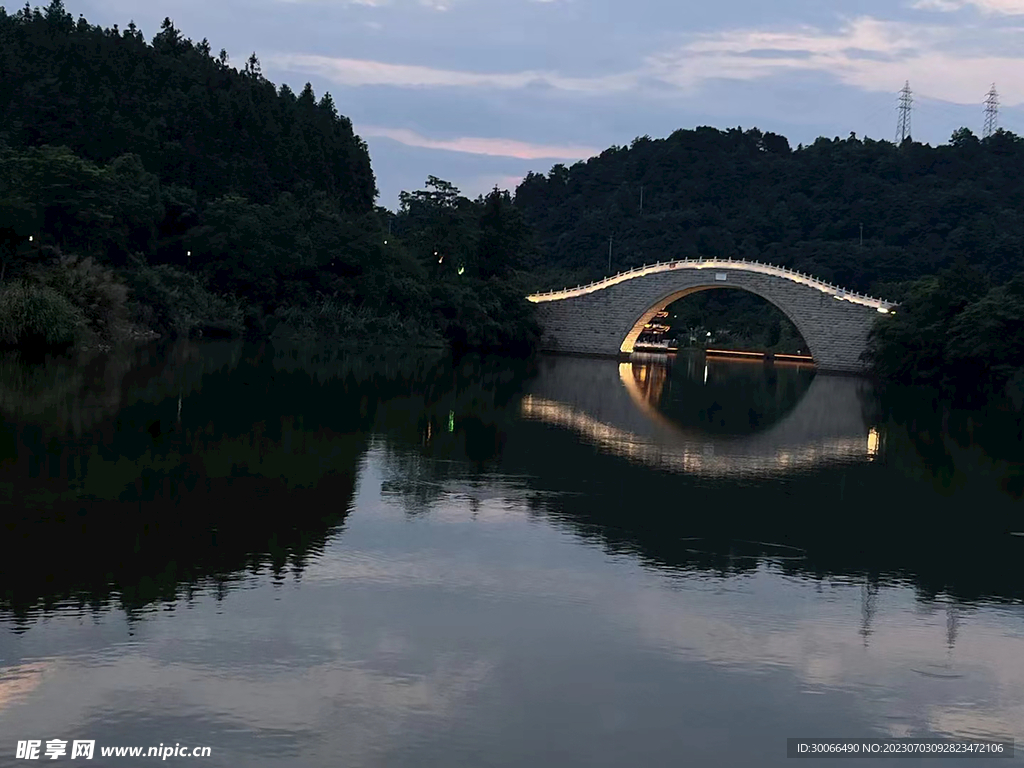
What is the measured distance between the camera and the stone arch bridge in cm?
5669

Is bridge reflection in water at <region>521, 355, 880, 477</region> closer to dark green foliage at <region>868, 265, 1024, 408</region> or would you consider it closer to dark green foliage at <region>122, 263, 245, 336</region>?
dark green foliage at <region>868, 265, 1024, 408</region>

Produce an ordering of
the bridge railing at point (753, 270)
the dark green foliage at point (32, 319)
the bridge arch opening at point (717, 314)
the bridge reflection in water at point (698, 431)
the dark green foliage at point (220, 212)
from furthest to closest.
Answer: the bridge arch opening at point (717, 314) → the bridge railing at point (753, 270) → the dark green foliage at point (220, 212) → the dark green foliage at point (32, 319) → the bridge reflection in water at point (698, 431)

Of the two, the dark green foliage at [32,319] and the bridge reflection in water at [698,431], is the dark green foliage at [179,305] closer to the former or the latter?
the dark green foliage at [32,319]

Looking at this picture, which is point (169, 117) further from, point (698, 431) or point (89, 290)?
point (698, 431)

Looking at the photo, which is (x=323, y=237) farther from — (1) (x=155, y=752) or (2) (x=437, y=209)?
(1) (x=155, y=752)

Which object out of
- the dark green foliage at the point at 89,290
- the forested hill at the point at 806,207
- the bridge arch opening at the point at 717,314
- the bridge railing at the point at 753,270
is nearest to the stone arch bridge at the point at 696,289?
the bridge railing at the point at 753,270

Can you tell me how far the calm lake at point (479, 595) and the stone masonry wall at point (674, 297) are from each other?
3952 centimetres

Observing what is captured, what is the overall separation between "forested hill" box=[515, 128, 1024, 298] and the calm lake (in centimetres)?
6175

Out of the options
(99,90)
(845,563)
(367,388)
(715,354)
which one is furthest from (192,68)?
(845,563)

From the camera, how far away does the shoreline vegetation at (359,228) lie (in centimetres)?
4291

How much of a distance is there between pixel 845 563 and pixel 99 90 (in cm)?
5612

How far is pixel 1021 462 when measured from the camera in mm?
18969

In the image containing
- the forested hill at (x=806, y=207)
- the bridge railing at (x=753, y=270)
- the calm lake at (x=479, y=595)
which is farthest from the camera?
the forested hill at (x=806, y=207)

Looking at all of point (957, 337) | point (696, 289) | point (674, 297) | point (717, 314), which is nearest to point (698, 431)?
point (957, 337)
